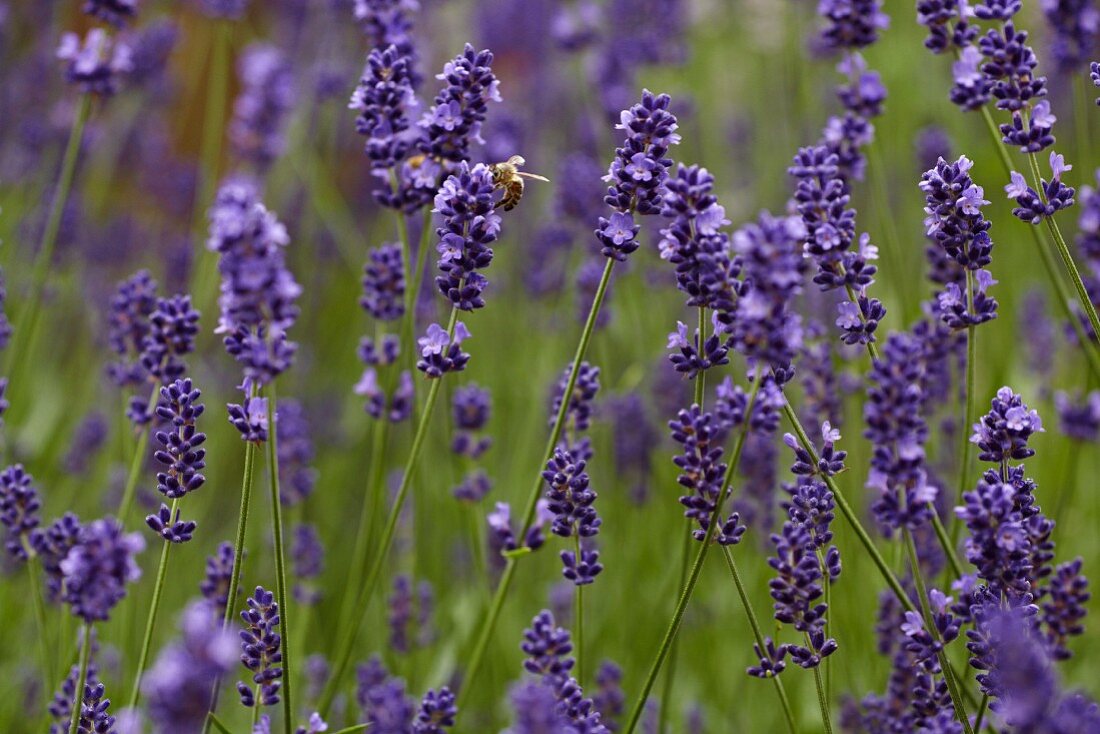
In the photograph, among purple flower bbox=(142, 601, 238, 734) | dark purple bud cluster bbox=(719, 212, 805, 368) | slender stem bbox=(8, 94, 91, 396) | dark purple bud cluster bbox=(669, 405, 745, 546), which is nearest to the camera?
purple flower bbox=(142, 601, 238, 734)

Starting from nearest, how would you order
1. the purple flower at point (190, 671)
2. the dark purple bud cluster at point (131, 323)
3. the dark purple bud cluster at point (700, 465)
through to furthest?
the purple flower at point (190, 671), the dark purple bud cluster at point (700, 465), the dark purple bud cluster at point (131, 323)

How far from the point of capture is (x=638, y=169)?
1577 mm

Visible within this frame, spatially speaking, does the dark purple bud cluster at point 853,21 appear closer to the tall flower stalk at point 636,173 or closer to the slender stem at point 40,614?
the tall flower stalk at point 636,173

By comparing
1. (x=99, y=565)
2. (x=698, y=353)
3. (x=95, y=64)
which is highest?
(x=95, y=64)

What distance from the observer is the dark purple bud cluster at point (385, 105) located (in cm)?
186

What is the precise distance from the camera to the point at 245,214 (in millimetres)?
1259

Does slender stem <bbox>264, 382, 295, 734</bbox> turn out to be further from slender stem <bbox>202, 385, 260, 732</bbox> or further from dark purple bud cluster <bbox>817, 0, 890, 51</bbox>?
dark purple bud cluster <bbox>817, 0, 890, 51</bbox>

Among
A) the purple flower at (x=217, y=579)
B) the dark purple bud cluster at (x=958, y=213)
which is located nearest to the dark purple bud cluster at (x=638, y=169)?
the dark purple bud cluster at (x=958, y=213)

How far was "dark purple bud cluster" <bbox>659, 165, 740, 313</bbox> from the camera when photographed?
1.41 m

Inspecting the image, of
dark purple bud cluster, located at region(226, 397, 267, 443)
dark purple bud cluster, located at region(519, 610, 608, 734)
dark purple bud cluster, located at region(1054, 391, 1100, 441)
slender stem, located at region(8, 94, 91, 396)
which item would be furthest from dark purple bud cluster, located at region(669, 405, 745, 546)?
slender stem, located at region(8, 94, 91, 396)

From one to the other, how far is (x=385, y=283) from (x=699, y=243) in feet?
2.73

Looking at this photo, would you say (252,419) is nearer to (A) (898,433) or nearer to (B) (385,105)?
(B) (385,105)

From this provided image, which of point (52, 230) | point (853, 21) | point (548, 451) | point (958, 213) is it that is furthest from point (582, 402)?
point (52, 230)

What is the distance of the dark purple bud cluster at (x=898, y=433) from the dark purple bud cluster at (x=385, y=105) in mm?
939
